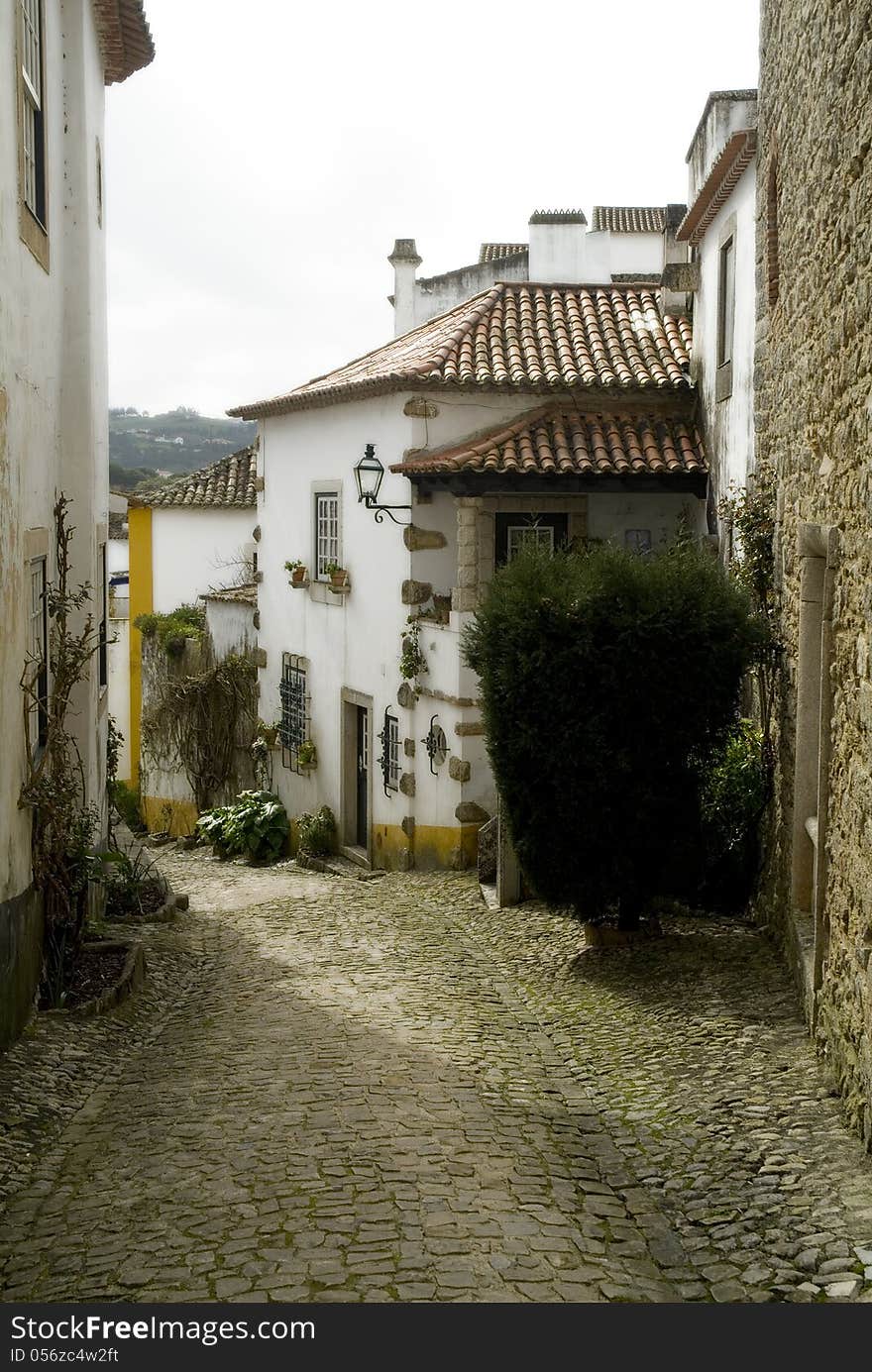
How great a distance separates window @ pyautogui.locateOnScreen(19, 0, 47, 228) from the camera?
9016mm

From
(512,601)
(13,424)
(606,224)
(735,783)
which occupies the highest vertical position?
(606,224)

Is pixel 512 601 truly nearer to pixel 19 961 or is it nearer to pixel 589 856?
pixel 589 856

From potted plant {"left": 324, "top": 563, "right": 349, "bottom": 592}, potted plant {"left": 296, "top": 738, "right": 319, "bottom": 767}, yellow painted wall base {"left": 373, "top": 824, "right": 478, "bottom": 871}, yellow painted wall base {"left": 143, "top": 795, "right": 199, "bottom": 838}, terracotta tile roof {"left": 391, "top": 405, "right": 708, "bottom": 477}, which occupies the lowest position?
yellow painted wall base {"left": 143, "top": 795, "right": 199, "bottom": 838}

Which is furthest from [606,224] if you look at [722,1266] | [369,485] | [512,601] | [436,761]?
[722,1266]

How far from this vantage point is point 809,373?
8.23 metres

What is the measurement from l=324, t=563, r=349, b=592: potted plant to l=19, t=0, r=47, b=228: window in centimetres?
865

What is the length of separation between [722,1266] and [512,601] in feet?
18.1

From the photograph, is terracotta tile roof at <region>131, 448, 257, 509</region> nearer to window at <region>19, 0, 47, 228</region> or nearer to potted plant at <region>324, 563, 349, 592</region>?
potted plant at <region>324, 563, 349, 592</region>

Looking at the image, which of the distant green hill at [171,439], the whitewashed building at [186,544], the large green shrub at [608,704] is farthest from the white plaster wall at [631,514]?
the distant green hill at [171,439]

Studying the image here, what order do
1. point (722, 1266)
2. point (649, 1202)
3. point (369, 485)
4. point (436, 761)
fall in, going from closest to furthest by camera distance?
point (722, 1266) → point (649, 1202) → point (436, 761) → point (369, 485)

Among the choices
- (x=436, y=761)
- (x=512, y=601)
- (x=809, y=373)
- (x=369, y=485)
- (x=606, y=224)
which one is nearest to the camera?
(x=809, y=373)

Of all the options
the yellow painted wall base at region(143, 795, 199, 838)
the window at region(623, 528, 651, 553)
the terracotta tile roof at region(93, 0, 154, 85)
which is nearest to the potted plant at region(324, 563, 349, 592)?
the window at region(623, 528, 651, 553)

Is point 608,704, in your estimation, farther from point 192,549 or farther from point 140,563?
point 140,563

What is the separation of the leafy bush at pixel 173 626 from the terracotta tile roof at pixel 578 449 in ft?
31.5
